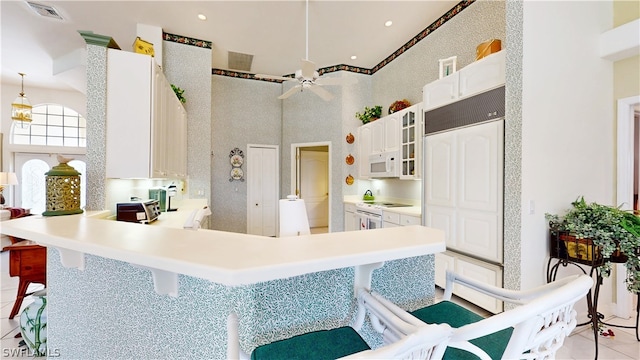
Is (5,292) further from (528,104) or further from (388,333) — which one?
(528,104)

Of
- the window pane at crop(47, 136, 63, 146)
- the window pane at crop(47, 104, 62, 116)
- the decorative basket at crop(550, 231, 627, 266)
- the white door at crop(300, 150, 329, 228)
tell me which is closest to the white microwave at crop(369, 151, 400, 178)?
the decorative basket at crop(550, 231, 627, 266)

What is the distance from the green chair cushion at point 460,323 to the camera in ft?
2.80

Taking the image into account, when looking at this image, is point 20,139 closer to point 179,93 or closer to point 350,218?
point 179,93

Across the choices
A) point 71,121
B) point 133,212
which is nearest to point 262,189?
point 133,212

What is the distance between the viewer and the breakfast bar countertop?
0.63 m

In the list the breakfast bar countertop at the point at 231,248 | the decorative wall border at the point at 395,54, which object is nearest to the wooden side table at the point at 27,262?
the breakfast bar countertop at the point at 231,248

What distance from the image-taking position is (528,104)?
83.7 inches

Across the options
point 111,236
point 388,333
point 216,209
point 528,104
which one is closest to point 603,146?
point 528,104

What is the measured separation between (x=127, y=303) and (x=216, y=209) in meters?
4.47

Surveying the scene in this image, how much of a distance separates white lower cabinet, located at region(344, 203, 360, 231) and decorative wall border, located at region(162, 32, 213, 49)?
3560 millimetres

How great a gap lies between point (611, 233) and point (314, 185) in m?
5.74

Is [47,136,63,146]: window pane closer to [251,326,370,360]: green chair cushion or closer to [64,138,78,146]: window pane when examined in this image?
[64,138,78,146]: window pane

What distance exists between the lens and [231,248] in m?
0.75

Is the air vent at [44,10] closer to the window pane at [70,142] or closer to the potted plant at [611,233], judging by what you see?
the window pane at [70,142]
